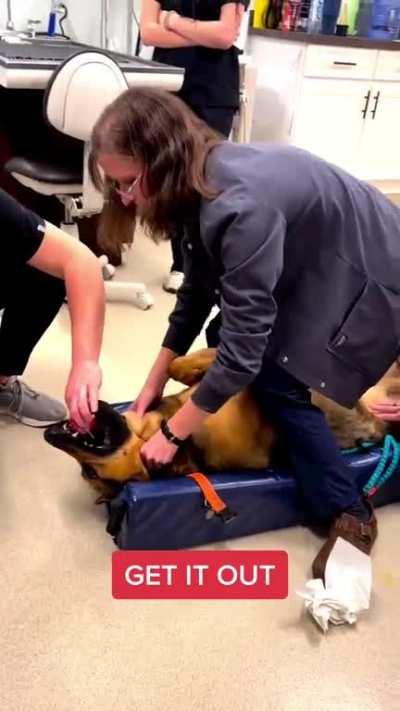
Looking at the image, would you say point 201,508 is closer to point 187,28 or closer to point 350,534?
point 350,534

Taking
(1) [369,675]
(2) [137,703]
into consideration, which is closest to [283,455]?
(1) [369,675]

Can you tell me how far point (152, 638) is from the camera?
107cm

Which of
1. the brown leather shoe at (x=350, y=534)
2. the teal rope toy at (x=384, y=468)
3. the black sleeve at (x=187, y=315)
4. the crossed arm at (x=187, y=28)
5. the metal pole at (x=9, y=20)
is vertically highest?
the crossed arm at (x=187, y=28)

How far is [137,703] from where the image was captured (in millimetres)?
963

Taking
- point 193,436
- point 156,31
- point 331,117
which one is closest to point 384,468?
point 193,436

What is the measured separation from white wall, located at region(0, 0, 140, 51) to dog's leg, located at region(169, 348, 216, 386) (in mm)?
2173

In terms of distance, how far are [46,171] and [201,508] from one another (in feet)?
3.73

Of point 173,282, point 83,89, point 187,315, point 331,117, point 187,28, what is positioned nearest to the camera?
point 187,315

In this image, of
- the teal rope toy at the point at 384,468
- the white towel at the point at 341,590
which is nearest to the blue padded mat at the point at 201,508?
the teal rope toy at the point at 384,468

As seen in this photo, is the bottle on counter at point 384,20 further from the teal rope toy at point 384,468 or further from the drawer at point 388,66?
the teal rope toy at point 384,468

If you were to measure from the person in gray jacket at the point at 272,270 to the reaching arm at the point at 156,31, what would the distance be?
44.3 inches

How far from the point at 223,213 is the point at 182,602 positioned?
2.11 feet

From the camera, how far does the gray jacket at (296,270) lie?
1006mm

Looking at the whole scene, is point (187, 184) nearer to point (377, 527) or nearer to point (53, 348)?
point (377, 527)
